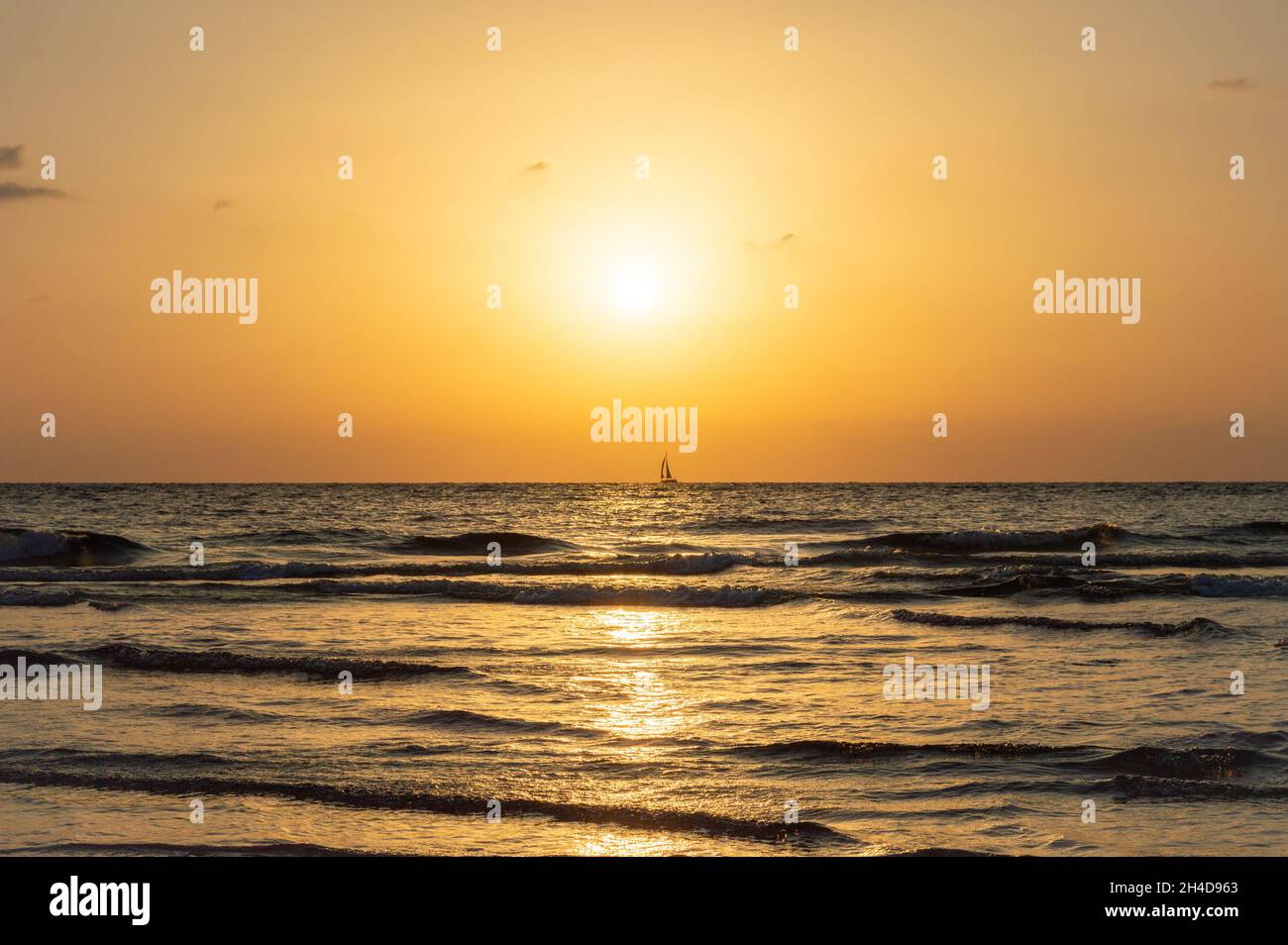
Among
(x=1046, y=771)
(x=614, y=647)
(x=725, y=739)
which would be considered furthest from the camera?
(x=614, y=647)

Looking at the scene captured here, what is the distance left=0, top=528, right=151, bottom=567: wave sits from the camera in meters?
45.5

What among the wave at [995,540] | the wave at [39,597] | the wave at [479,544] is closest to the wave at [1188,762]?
the wave at [39,597]

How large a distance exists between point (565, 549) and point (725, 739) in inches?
1462

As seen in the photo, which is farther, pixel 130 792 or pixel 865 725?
pixel 865 725

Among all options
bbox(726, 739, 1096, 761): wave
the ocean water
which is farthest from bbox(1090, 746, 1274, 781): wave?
bbox(726, 739, 1096, 761): wave

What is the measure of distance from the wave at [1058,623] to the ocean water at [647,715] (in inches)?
5.7

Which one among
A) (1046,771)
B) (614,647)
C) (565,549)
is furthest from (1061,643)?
(565,549)

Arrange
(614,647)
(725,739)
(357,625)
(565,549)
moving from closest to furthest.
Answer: (725,739) < (614,647) < (357,625) < (565,549)

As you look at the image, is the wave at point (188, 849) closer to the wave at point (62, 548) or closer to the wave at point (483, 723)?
the wave at point (483, 723)

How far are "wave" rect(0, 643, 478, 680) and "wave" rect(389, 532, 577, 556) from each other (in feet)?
96.1

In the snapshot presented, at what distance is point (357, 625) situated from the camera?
24.3 metres

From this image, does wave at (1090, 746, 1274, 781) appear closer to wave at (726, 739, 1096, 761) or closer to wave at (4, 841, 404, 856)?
wave at (726, 739, 1096, 761)
